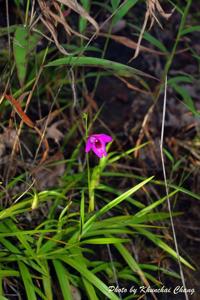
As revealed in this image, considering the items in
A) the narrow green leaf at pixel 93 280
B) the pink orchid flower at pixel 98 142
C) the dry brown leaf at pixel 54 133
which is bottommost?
the narrow green leaf at pixel 93 280

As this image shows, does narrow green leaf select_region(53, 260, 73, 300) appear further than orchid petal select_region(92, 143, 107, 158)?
No

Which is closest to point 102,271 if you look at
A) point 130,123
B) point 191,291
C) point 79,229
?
point 79,229

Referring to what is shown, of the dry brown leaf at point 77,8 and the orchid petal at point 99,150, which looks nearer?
the dry brown leaf at point 77,8

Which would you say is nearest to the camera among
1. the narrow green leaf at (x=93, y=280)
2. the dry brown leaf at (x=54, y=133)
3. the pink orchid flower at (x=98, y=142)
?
the narrow green leaf at (x=93, y=280)

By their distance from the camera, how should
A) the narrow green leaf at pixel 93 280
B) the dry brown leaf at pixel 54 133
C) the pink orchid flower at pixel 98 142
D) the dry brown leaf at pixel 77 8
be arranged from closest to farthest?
1. the dry brown leaf at pixel 77 8
2. the narrow green leaf at pixel 93 280
3. the pink orchid flower at pixel 98 142
4. the dry brown leaf at pixel 54 133

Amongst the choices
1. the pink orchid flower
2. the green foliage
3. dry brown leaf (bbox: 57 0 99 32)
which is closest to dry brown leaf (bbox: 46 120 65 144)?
the green foliage

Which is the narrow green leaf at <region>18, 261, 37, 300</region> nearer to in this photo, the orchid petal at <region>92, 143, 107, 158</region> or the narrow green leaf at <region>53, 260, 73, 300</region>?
the narrow green leaf at <region>53, 260, 73, 300</region>

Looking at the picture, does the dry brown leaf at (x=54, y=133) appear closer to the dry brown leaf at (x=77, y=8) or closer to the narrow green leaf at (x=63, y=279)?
the narrow green leaf at (x=63, y=279)

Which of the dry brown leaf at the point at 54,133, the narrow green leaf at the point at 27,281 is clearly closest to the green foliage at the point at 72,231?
the narrow green leaf at the point at 27,281
